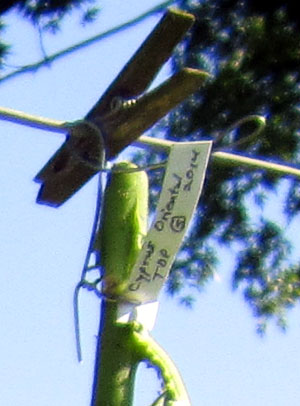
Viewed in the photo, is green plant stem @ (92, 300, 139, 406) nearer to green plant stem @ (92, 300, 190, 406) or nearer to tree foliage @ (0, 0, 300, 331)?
green plant stem @ (92, 300, 190, 406)

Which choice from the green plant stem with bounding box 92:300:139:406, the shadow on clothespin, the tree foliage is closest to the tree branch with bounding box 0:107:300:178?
the shadow on clothespin

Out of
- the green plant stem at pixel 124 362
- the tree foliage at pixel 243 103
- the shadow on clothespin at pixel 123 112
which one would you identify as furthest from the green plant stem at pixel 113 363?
the tree foliage at pixel 243 103

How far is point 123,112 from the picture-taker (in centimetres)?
262

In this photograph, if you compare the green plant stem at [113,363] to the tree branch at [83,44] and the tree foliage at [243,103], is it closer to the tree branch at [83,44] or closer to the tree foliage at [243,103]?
the tree branch at [83,44]

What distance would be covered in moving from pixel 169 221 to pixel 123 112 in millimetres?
231

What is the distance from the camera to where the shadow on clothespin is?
2.54 m

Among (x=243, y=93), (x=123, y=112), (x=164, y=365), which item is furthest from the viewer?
(x=243, y=93)

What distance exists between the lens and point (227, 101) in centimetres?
598

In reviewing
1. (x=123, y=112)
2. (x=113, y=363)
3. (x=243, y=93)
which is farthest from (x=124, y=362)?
(x=243, y=93)

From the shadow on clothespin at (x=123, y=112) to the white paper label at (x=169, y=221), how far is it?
0.33 feet

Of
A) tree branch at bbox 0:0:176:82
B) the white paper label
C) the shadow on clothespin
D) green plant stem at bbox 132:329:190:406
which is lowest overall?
green plant stem at bbox 132:329:190:406

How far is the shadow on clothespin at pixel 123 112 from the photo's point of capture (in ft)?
8.34

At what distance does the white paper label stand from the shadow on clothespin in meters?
0.10

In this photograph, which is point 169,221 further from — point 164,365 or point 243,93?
point 243,93
